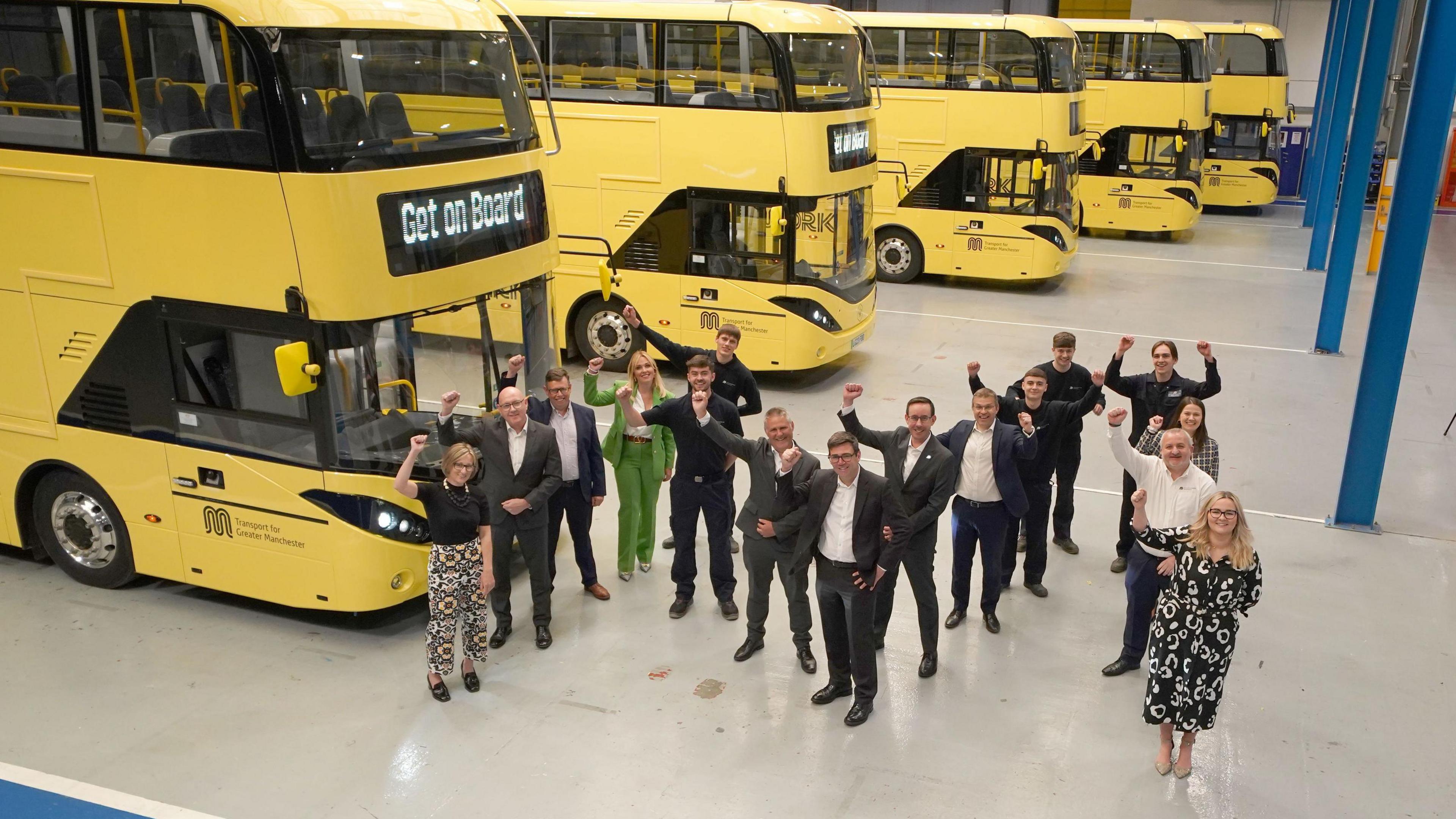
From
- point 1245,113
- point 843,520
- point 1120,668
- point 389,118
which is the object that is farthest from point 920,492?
point 1245,113

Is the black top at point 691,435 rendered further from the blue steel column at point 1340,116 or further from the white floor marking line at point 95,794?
the blue steel column at point 1340,116

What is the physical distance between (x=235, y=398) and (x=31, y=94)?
2.19 metres

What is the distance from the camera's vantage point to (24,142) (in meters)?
6.77

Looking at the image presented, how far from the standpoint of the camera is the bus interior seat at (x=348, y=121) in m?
6.20

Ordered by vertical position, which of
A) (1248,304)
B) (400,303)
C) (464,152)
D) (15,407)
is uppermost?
(464,152)

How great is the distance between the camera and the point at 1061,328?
15180 millimetres

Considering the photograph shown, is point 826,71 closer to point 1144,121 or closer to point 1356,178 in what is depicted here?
point 1356,178

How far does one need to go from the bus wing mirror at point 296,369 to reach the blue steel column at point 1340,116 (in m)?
16.5

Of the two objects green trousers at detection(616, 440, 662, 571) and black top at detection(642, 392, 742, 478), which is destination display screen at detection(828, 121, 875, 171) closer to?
green trousers at detection(616, 440, 662, 571)

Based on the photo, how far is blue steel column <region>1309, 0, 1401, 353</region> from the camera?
13195 millimetres

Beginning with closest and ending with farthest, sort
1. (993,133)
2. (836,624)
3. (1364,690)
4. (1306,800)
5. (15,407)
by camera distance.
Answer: (1306,800), (836,624), (1364,690), (15,407), (993,133)

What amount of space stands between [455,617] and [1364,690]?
5304 mm

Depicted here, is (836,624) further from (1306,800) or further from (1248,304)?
(1248,304)

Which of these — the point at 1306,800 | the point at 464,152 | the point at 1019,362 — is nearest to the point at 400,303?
the point at 464,152
